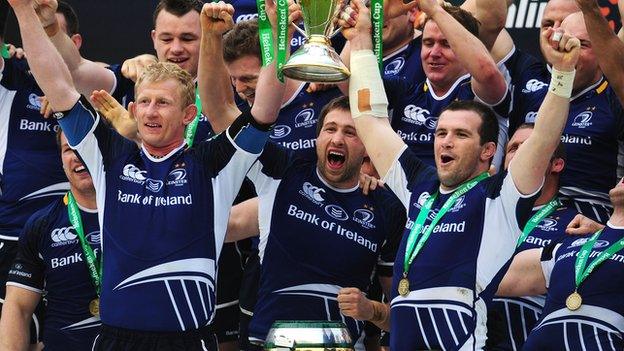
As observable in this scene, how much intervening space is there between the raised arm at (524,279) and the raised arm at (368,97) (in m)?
0.80

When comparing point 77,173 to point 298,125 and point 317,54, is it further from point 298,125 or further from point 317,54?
point 317,54

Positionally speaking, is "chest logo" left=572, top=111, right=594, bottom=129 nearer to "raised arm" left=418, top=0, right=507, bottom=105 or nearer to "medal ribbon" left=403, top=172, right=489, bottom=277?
"raised arm" left=418, top=0, right=507, bottom=105

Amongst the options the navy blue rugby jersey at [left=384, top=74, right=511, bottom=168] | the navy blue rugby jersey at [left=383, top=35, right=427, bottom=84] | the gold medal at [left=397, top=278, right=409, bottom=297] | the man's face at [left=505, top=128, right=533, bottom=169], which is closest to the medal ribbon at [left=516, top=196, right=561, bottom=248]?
the man's face at [left=505, top=128, right=533, bottom=169]

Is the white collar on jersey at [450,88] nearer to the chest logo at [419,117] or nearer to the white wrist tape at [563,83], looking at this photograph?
the chest logo at [419,117]

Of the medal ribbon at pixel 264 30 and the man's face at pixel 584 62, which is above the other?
the medal ribbon at pixel 264 30

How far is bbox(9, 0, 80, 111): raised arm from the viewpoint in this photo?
5691 mm

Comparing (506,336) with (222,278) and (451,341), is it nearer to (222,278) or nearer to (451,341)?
(451,341)

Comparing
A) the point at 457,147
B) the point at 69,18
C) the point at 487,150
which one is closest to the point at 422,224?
the point at 457,147

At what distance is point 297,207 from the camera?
20.4ft

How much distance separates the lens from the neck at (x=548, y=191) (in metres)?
6.32

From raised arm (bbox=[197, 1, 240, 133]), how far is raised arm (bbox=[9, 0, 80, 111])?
66 centimetres

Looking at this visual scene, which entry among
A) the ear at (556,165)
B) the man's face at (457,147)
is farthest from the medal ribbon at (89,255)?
the ear at (556,165)

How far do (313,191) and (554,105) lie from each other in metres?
1.41

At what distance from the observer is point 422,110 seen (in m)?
6.63
